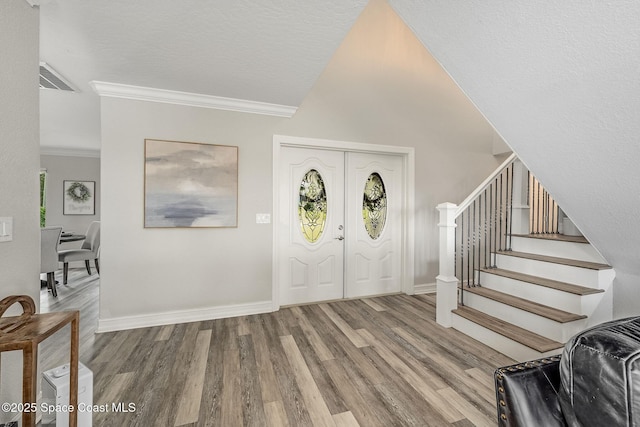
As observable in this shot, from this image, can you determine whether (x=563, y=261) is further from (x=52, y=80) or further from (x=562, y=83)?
(x=52, y=80)

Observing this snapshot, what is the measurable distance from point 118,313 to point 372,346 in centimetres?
253

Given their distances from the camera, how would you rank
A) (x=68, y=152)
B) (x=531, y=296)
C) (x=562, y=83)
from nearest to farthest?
(x=562, y=83) → (x=531, y=296) → (x=68, y=152)

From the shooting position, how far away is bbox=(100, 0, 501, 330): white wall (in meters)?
2.82

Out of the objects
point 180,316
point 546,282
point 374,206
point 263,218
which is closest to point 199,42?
point 263,218

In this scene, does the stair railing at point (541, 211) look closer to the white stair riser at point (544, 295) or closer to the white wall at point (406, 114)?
the white wall at point (406, 114)

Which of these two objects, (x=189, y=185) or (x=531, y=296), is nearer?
(x=531, y=296)

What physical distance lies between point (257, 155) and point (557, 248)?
11.0 ft

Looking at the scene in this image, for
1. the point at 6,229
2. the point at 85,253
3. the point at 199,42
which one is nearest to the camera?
the point at 6,229

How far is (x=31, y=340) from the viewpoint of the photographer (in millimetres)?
1062

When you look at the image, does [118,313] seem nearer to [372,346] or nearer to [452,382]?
[372,346]

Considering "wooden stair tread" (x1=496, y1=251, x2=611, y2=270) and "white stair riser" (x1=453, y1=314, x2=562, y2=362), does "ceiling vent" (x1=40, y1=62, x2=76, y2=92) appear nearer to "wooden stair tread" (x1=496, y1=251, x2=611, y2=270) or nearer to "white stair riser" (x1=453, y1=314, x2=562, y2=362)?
"white stair riser" (x1=453, y1=314, x2=562, y2=362)

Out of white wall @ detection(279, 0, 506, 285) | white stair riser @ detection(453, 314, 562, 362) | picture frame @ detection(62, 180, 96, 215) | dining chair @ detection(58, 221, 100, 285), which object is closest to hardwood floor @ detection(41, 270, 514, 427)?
white stair riser @ detection(453, 314, 562, 362)

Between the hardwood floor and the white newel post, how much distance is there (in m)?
0.17

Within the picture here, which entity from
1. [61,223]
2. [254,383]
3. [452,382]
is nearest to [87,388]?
[254,383]
